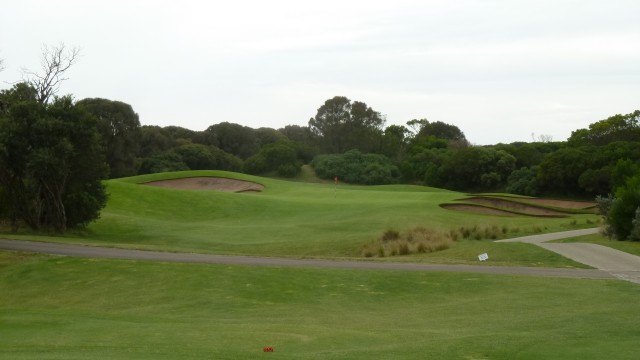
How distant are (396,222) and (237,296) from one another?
24.6m

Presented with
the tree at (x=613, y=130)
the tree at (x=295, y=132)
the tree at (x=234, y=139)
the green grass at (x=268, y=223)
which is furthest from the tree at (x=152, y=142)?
the tree at (x=613, y=130)

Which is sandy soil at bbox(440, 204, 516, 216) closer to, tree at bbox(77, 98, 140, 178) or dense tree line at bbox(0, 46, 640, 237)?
dense tree line at bbox(0, 46, 640, 237)

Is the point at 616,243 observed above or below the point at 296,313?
above

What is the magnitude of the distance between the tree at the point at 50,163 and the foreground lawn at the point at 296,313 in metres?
12.9

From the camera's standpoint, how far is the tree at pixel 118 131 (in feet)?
287

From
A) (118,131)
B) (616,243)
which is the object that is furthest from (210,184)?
(616,243)

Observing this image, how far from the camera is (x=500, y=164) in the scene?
82.3 meters

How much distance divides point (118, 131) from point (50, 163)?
54963 millimetres

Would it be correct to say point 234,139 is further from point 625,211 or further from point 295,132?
point 625,211

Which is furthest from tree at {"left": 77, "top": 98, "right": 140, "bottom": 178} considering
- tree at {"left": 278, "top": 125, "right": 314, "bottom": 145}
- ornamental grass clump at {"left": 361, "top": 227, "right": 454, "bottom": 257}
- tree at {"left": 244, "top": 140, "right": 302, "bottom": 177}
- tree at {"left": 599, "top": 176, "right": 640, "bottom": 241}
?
tree at {"left": 599, "top": 176, "right": 640, "bottom": 241}

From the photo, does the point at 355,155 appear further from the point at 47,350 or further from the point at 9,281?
the point at 47,350

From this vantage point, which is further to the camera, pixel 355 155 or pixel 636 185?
pixel 355 155

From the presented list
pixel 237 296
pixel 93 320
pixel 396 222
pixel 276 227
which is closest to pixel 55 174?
pixel 276 227

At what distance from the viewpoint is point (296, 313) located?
52.8 feet
